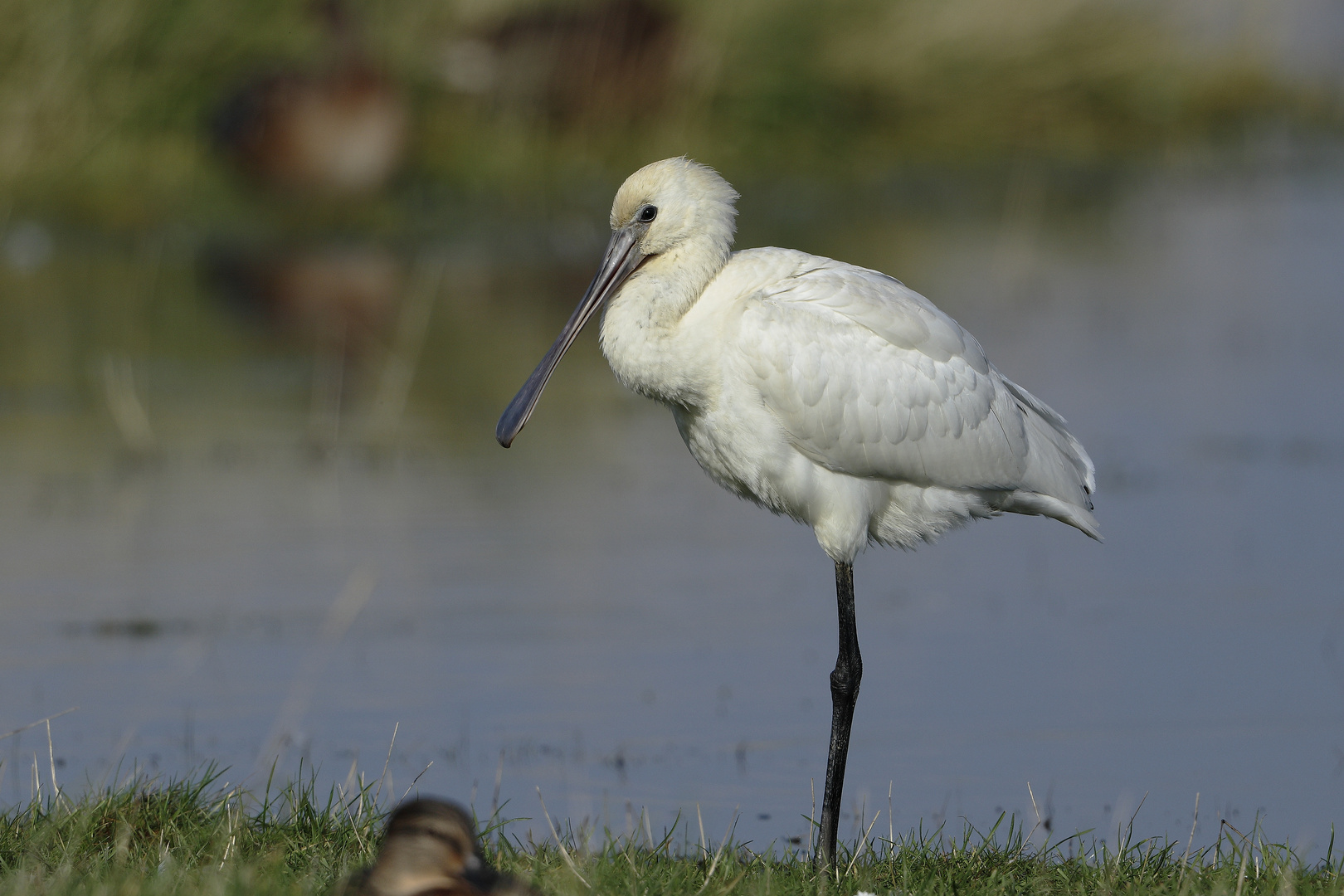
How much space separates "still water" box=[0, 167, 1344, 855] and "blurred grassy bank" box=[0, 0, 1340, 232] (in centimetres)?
438

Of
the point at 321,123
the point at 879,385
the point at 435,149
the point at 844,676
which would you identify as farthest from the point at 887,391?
the point at 435,149

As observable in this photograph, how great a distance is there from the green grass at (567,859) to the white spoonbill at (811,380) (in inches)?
23.4

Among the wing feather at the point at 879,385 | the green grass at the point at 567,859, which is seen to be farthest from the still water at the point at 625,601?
the wing feather at the point at 879,385

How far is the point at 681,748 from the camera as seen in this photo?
6.16 m

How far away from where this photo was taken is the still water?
6.03 meters

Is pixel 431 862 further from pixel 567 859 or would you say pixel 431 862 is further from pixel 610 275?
pixel 610 275

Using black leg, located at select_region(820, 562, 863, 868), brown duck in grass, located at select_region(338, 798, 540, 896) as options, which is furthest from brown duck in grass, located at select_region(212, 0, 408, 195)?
brown duck in grass, located at select_region(338, 798, 540, 896)

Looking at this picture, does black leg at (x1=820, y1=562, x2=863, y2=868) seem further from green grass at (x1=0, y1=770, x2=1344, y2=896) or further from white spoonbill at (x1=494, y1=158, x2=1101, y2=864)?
green grass at (x1=0, y1=770, x2=1344, y2=896)

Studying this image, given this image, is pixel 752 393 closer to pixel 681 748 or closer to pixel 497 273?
pixel 681 748

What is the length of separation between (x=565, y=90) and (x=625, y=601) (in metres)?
11.5

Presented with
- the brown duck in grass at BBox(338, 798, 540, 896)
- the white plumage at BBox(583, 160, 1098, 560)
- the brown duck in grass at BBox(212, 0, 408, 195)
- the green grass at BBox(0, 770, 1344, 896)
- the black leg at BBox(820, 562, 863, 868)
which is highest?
the brown duck in grass at BBox(212, 0, 408, 195)

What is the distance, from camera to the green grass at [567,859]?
14.6 ft

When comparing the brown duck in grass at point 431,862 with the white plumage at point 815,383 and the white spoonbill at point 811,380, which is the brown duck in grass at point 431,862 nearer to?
the white spoonbill at point 811,380

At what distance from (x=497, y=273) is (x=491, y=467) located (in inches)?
232
